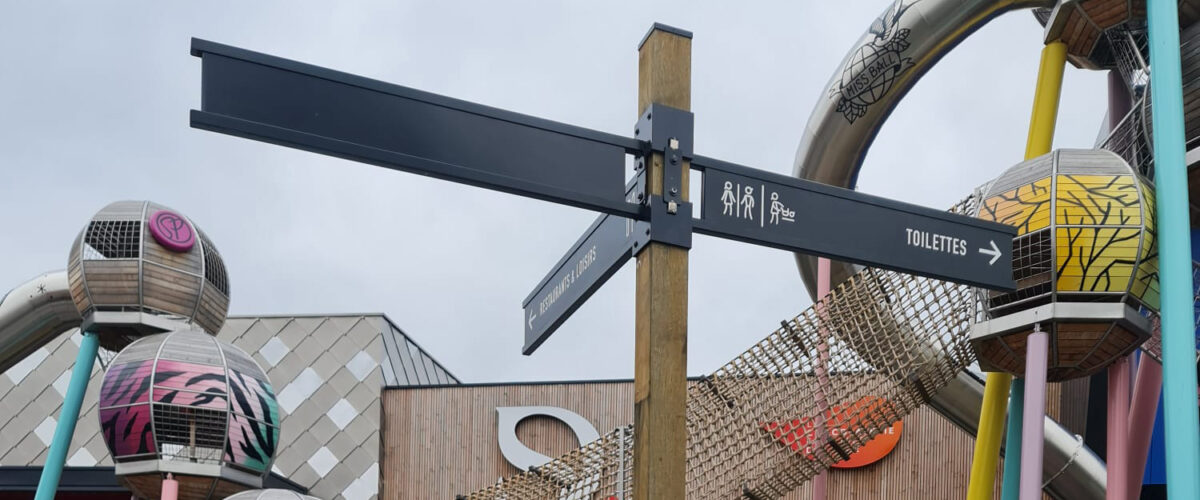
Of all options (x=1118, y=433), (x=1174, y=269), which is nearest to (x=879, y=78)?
(x=1118, y=433)

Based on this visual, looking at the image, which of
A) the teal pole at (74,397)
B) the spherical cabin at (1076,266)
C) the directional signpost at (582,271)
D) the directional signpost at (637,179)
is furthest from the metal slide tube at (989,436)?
the teal pole at (74,397)

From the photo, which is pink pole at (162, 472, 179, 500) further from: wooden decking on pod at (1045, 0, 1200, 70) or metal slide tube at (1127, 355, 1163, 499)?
wooden decking on pod at (1045, 0, 1200, 70)

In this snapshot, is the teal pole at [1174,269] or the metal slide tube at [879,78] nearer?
the teal pole at [1174,269]

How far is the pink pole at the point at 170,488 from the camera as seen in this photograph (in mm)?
14031

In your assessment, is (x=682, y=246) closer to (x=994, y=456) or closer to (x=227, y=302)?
(x=994, y=456)

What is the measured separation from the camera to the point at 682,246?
564 centimetres

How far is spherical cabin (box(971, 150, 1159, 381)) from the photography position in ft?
31.2

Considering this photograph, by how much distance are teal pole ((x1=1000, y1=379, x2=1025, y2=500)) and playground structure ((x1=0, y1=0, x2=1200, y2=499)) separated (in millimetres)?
264

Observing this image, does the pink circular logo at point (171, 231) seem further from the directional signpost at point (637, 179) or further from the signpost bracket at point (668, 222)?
the signpost bracket at point (668, 222)

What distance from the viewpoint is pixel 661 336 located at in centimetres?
548

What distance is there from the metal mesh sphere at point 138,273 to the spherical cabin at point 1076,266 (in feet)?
28.6

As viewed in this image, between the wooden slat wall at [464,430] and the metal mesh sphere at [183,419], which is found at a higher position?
the wooden slat wall at [464,430]

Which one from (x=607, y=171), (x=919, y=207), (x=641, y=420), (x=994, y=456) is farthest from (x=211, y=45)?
(x=994, y=456)

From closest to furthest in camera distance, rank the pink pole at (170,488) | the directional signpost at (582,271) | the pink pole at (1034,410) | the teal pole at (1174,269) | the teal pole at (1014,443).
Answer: the directional signpost at (582,271) < the teal pole at (1174,269) < the pink pole at (1034,410) < the teal pole at (1014,443) < the pink pole at (170,488)
